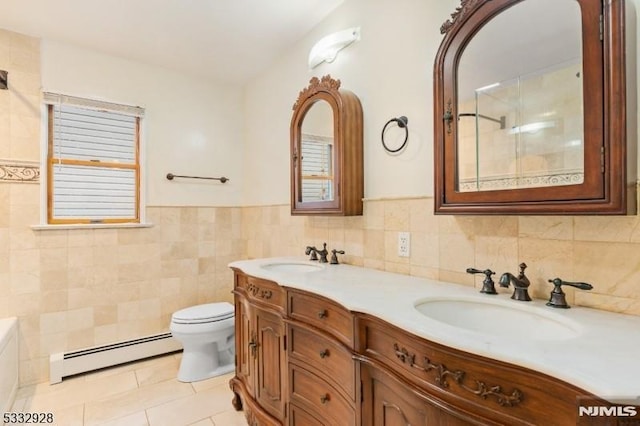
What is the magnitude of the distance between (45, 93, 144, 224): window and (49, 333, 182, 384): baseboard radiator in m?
0.99

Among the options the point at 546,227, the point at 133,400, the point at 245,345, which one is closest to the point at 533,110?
the point at 546,227

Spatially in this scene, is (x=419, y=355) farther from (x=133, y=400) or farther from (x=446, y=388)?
(x=133, y=400)

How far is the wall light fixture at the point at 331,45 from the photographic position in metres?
1.89

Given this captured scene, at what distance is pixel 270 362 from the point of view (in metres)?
1.64

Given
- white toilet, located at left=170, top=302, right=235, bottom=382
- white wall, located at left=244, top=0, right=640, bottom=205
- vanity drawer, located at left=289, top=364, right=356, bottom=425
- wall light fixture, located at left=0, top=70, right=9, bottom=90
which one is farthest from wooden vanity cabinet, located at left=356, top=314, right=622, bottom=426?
wall light fixture, located at left=0, top=70, right=9, bottom=90

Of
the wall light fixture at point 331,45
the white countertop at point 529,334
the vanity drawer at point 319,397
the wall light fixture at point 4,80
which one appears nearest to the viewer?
the white countertop at point 529,334

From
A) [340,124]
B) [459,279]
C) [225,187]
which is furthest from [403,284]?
[225,187]

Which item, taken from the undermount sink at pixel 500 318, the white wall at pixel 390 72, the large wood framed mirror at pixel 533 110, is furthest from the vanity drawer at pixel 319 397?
the white wall at pixel 390 72

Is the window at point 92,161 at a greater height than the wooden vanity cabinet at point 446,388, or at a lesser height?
greater

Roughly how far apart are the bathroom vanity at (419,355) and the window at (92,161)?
1.47 meters

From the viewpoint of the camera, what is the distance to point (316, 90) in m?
2.05

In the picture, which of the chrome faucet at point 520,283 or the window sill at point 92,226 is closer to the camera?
the chrome faucet at point 520,283

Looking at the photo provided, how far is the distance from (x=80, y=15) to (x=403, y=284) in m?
2.54

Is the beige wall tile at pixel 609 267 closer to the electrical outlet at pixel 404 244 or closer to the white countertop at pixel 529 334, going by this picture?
the white countertop at pixel 529 334
